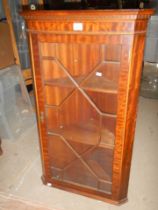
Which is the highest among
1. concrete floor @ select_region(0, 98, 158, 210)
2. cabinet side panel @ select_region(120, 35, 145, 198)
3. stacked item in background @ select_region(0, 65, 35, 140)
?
cabinet side panel @ select_region(120, 35, 145, 198)

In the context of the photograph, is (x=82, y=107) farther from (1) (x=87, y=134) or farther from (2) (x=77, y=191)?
(2) (x=77, y=191)

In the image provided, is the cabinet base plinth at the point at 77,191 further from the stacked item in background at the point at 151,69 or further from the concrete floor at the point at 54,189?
the stacked item in background at the point at 151,69

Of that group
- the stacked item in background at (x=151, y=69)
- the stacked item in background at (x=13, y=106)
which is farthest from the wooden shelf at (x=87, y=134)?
the stacked item in background at (x=151, y=69)

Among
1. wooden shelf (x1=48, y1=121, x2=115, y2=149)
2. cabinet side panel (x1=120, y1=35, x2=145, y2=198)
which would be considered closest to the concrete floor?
cabinet side panel (x1=120, y1=35, x2=145, y2=198)

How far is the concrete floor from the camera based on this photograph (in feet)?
4.85

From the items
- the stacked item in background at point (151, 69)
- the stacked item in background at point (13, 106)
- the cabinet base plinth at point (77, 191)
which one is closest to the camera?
the cabinet base plinth at point (77, 191)

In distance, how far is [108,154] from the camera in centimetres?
133

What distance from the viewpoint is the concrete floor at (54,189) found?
148 centimetres

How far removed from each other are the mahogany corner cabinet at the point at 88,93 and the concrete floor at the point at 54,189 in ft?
0.23

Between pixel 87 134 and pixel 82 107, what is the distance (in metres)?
0.19

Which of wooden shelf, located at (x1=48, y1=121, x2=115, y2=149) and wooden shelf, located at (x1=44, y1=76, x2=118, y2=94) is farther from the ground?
wooden shelf, located at (x1=44, y1=76, x2=118, y2=94)

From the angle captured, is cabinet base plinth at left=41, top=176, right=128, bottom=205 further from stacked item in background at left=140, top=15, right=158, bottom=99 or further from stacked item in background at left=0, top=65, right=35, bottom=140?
stacked item in background at left=140, top=15, right=158, bottom=99

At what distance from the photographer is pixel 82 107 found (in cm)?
129

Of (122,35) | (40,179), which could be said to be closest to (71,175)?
(40,179)
